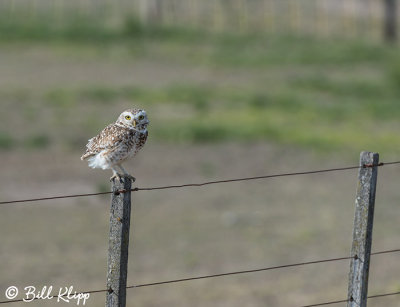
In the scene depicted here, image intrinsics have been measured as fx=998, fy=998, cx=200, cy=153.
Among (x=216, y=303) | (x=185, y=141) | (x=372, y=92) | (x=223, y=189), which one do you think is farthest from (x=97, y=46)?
(x=216, y=303)

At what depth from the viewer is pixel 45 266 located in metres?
12.4

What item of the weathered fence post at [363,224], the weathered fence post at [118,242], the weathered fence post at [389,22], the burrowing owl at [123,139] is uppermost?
the weathered fence post at [389,22]

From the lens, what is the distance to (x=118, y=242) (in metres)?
5.34

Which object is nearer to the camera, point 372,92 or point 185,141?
point 185,141

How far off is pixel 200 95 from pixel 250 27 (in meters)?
16.2

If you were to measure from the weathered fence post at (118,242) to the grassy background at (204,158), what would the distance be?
5762 millimetres

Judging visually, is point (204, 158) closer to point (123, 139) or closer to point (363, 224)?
point (123, 139)

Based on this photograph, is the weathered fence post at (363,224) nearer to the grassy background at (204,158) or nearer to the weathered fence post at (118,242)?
the weathered fence post at (118,242)

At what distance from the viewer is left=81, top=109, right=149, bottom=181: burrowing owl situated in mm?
6133

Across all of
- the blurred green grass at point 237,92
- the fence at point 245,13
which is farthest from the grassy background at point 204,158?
the fence at point 245,13

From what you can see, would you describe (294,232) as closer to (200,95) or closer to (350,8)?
(200,95)

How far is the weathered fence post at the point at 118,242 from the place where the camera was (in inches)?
210

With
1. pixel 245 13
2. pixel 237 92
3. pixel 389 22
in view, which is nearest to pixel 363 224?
pixel 237 92

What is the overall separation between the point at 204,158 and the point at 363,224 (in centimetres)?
1223
